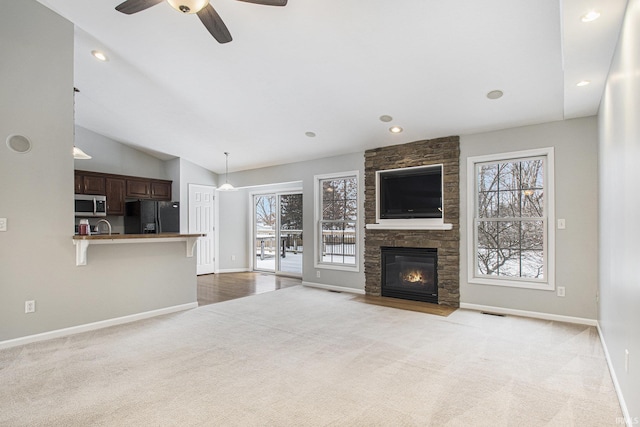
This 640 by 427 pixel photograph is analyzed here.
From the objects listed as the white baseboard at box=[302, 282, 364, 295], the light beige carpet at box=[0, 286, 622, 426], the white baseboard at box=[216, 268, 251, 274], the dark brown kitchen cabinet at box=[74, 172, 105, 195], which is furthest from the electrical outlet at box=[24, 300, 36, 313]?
the white baseboard at box=[216, 268, 251, 274]

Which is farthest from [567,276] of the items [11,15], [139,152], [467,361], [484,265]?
[139,152]

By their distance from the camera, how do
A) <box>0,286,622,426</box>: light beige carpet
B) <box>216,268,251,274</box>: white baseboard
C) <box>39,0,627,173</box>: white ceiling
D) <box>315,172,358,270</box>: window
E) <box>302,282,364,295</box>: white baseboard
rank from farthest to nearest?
<box>216,268,251,274</box>: white baseboard
<box>315,172,358,270</box>: window
<box>302,282,364,295</box>: white baseboard
<box>39,0,627,173</box>: white ceiling
<box>0,286,622,426</box>: light beige carpet

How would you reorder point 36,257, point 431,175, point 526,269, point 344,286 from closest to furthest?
1. point 36,257
2. point 526,269
3. point 431,175
4. point 344,286

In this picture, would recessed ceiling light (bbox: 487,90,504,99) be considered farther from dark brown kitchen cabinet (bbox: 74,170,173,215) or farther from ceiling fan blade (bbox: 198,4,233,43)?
dark brown kitchen cabinet (bbox: 74,170,173,215)

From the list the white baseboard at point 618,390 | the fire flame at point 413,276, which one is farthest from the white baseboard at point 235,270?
the white baseboard at point 618,390

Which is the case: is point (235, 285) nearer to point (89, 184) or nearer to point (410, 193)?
point (89, 184)

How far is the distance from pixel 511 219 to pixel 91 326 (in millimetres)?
5376

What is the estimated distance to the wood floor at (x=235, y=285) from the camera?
5723 millimetres

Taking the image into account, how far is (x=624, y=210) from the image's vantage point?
2.23 meters

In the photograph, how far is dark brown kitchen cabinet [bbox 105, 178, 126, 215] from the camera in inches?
267

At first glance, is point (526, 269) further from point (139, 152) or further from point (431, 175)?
point (139, 152)

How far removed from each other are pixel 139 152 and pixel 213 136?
Answer: 252cm

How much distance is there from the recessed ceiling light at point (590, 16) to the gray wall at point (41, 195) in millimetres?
4829

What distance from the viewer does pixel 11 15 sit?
11.4ft
